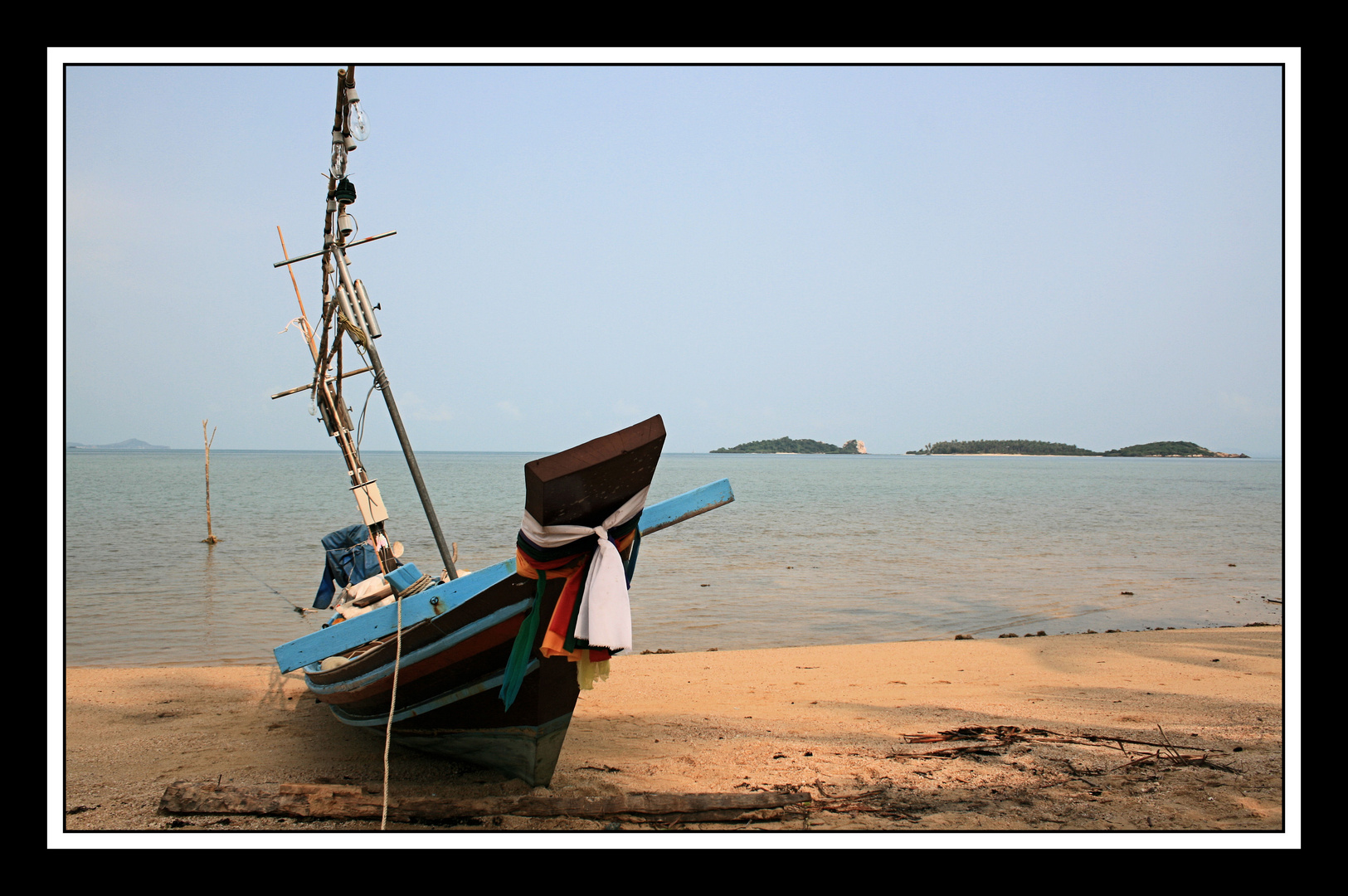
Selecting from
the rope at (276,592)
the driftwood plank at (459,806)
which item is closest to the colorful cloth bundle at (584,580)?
the driftwood plank at (459,806)

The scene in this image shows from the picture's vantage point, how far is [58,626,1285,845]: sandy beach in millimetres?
4117

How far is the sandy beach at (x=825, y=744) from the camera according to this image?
4117 millimetres

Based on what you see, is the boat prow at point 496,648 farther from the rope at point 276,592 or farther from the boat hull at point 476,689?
the rope at point 276,592

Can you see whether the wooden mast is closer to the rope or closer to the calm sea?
the calm sea

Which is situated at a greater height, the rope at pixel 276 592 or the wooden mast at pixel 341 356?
the wooden mast at pixel 341 356

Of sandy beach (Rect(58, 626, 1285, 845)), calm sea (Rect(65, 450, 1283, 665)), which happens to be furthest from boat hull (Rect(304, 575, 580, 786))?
calm sea (Rect(65, 450, 1283, 665))

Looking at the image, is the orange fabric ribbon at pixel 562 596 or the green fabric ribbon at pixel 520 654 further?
the green fabric ribbon at pixel 520 654

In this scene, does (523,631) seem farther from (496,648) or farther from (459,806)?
(459,806)

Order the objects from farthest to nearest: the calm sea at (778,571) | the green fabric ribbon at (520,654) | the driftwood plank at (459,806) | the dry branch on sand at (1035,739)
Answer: the calm sea at (778,571), the dry branch on sand at (1035,739), the driftwood plank at (459,806), the green fabric ribbon at (520,654)

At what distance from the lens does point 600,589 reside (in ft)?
11.7

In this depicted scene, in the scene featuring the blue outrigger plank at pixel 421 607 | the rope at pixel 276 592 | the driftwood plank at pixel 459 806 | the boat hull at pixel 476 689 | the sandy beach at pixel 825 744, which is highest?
the blue outrigger plank at pixel 421 607

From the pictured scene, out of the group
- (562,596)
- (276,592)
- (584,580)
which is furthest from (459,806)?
(276,592)
